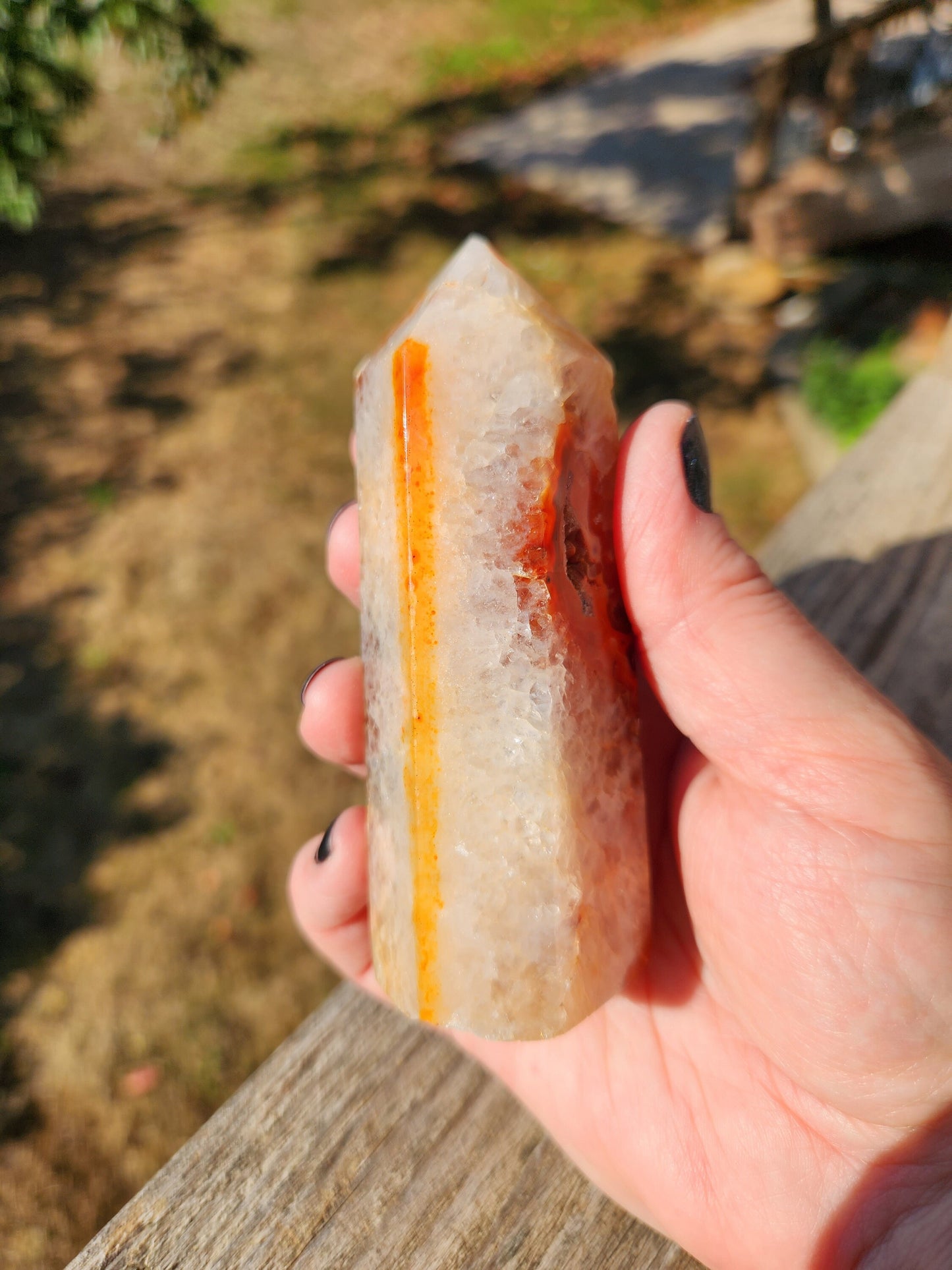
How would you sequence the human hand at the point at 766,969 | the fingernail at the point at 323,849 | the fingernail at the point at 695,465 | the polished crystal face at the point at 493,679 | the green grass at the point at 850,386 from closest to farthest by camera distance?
the human hand at the point at 766,969 < the polished crystal face at the point at 493,679 < the fingernail at the point at 695,465 < the fingernail at the point at 323,849 < the green grass at the point at 850,386

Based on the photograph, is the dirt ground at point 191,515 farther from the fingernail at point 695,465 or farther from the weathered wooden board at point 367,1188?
the fingernail at point 695,465

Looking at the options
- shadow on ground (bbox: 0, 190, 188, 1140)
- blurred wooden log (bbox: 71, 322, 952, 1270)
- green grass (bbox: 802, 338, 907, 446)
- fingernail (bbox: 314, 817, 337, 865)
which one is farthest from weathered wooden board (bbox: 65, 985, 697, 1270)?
green grass (bbox: 802, 338, 907, 446)

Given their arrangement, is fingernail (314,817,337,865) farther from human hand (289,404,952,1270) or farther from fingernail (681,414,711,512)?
fingernail (681,414,711,512)

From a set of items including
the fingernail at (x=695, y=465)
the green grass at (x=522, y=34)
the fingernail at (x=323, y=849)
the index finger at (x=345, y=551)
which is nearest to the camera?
the fingernail at (x=695, y=465)

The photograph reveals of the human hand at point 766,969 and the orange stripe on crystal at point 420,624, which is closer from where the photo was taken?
the human hand at point 766,969

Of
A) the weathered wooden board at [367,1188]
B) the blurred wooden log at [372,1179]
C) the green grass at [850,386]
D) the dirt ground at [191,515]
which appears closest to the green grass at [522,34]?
the dirt ground at [191,515]

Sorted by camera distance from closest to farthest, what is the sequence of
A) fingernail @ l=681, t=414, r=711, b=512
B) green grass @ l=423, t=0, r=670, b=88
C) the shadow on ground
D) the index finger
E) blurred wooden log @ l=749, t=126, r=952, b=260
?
fingernail @ l=681, t=414, r=711, b=512 → the index finger → blurred wooden log @ l=749, t=126, r=952, b=260 → the shadow on ground → green grass @ l=423, t=0, r=670, b=88

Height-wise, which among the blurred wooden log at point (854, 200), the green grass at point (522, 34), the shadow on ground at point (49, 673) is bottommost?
the shadow on ground at point (49, 673)
